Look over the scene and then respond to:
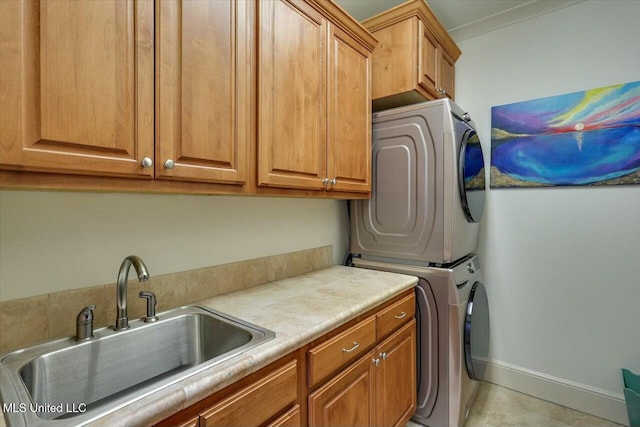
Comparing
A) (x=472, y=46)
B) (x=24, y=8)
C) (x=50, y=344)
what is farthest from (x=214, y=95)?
(x=472, y=46)

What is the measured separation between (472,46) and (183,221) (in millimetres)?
2566

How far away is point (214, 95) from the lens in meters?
1.10

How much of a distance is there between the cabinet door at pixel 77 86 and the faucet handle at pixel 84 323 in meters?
0.45

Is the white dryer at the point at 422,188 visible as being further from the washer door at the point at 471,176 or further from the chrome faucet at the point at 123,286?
the chrome faucet at the point at 123,286

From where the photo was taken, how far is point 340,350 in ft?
3.95

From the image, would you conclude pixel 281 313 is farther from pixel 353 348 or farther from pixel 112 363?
pixel 112 363

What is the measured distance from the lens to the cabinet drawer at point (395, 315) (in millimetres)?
1460

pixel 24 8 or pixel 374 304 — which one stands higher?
pixel 24 8

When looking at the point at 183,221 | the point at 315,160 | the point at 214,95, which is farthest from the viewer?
the point at 315,160

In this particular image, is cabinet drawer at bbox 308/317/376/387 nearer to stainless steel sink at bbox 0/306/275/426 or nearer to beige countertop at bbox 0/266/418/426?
beige countertop at bbox 0/266/418/426

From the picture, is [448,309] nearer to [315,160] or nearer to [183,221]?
[315,160]

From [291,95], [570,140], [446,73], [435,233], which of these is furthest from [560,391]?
[291,95]

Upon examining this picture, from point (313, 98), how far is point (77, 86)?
3.17ft

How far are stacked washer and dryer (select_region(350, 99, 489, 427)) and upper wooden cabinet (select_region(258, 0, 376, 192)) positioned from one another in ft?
0.65
